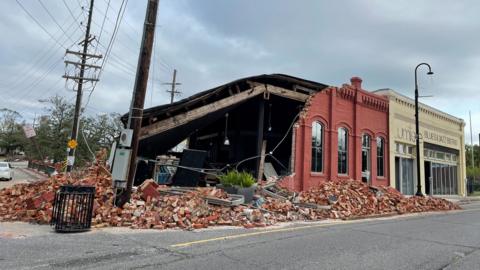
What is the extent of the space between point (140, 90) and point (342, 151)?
48.5 ft

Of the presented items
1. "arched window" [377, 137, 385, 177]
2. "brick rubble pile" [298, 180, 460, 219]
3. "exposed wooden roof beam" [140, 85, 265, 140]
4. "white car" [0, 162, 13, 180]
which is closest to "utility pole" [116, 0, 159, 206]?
"exposed wooden roof beam" [140, 85, 265, 140]

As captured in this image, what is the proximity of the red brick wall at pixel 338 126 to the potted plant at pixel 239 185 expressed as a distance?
15.3 ft

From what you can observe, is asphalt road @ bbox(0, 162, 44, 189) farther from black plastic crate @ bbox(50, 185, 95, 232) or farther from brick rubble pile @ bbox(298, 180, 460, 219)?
brick rubble pile @ bbox(298, 180, 460, 219)

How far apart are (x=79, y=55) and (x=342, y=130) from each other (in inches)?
862

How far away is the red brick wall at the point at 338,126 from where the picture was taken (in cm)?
2056

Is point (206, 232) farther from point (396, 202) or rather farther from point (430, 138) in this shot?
point (430, 138)

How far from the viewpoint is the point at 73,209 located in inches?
383

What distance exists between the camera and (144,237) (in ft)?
29.5

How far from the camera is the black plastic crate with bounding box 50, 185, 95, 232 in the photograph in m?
9.46

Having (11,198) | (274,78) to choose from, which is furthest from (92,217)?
(274,78)

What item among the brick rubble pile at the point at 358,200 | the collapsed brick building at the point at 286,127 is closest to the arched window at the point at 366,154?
the collapsed brick building at the point at 286,127

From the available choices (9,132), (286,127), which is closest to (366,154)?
(286,127)

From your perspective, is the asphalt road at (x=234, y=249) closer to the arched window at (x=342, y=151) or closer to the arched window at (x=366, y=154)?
the arched window at (x=342, y=151)

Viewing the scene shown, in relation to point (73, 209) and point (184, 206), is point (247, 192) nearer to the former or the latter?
point (184, 206)
